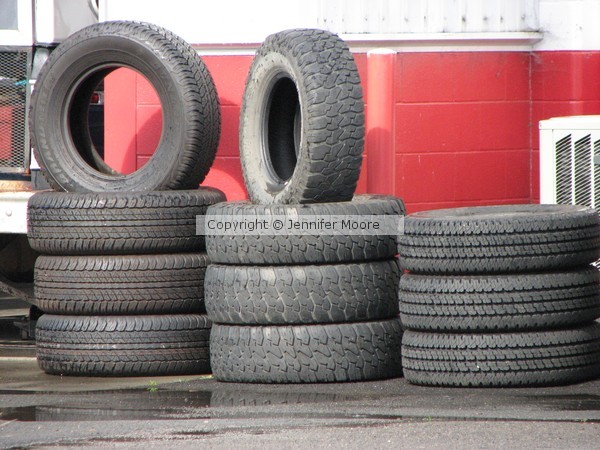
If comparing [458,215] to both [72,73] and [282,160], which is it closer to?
[282,160]

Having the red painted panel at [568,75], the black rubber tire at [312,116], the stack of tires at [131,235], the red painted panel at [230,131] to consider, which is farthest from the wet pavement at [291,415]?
the red painted panel at [568,75]

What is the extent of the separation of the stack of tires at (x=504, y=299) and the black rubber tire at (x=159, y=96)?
1637mm

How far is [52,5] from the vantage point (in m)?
8.55

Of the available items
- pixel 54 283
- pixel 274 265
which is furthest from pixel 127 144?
pixel 274 265

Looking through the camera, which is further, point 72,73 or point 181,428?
point 72,73

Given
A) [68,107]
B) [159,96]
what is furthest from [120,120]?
[159,96]

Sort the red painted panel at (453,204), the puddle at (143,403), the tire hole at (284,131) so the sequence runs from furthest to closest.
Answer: the red painted panel at (453,204)
the tire hole at (284,131)
the puddle at (143,403)

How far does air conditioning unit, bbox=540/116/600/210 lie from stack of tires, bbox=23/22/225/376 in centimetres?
196

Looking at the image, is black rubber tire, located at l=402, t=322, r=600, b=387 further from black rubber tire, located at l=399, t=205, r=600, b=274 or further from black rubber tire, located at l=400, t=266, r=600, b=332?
black rubber tire, located at l=399, t=205, r=600, b=274

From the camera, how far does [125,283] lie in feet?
22.4

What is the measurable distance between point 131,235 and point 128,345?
2.08ft

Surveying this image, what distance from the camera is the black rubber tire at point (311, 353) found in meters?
6.25

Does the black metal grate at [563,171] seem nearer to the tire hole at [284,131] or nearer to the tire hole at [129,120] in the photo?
the tire hole at [284,131]

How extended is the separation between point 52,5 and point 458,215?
3.66 m
